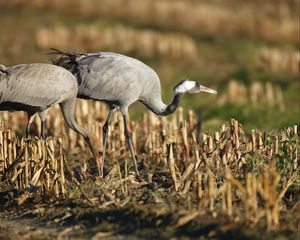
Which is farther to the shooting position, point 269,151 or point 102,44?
point 102,44

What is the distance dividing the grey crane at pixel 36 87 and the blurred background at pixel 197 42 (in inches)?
180

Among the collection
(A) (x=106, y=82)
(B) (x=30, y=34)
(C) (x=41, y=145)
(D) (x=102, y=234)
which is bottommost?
(D) (x=102, y=234)

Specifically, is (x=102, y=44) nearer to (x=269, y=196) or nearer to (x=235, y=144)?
(x=235, y=144)

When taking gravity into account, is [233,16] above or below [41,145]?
above

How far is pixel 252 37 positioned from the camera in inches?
987

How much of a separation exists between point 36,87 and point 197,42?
1464cm

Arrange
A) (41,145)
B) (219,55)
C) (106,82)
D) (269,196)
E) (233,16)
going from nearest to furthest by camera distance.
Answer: (269,196) < (41,145) < (106,82) < (219,55) < (233,16)

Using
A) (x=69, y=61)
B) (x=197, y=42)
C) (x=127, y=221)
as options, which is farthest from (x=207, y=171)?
(x=197, y=42)

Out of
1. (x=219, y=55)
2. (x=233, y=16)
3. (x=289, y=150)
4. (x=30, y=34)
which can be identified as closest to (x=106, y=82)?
(x=289, y=150)

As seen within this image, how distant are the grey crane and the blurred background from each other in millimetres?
4572

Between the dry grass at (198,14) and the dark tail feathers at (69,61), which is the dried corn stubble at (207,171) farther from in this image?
the dry grass at (198,14)

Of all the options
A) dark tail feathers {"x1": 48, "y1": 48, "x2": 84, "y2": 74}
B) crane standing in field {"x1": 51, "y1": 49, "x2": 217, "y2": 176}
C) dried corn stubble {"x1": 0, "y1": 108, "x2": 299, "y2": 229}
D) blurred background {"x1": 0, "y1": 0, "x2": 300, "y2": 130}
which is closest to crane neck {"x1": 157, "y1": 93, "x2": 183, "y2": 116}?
crane standing in field {"x1": 51, "y1": 49, "x2": 217, "y2": 176}

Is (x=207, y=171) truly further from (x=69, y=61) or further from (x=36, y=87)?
(x=69, y=61)

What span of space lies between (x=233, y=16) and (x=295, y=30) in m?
2.55
